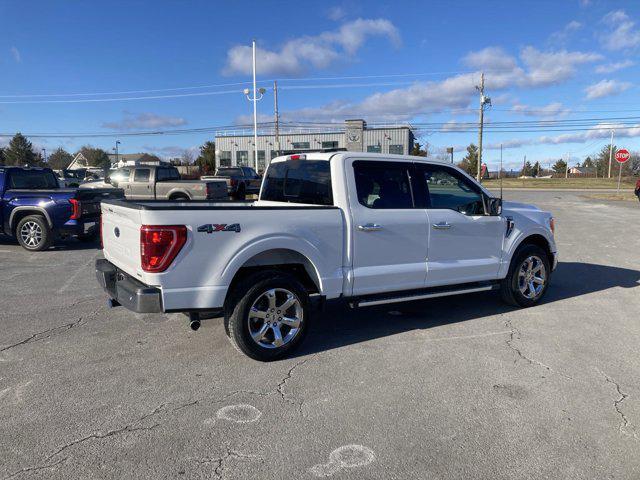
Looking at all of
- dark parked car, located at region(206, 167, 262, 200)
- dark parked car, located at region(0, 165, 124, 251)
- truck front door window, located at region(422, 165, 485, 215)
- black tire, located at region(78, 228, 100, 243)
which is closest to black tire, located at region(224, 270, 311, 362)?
truck front door window, located at region(422, 165, 485, 215)

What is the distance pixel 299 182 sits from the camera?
5.32 metres

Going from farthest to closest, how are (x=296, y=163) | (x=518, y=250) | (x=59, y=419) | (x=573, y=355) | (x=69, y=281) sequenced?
(x=69, y=281) → (x=518, y=250) → (x=296, y=163) → (x=573, y=355) → (x=59, y=419)

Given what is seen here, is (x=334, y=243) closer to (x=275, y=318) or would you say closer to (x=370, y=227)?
(x=370, y=227)

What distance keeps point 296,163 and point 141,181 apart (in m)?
13.6

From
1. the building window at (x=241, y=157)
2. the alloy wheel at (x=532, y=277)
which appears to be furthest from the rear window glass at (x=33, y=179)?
the building window at (x=241, y=157)

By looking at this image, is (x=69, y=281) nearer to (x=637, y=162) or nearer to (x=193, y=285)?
(x=193, y=285)

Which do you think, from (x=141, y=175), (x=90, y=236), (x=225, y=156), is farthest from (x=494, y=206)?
(x=225, y=156)

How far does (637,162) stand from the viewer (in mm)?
97375

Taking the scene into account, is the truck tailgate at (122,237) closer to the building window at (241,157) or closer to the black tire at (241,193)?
the black tire at (241,193)

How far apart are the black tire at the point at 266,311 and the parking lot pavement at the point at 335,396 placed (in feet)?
0.50

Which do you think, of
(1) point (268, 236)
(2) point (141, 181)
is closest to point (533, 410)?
(1) point (268, 236)

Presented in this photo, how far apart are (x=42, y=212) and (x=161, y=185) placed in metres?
7.08

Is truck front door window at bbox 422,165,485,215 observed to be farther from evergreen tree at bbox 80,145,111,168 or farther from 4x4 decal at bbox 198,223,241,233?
evergreen tree at bbox 80,145,111,168

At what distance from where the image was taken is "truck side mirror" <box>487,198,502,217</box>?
5598 millimetres
